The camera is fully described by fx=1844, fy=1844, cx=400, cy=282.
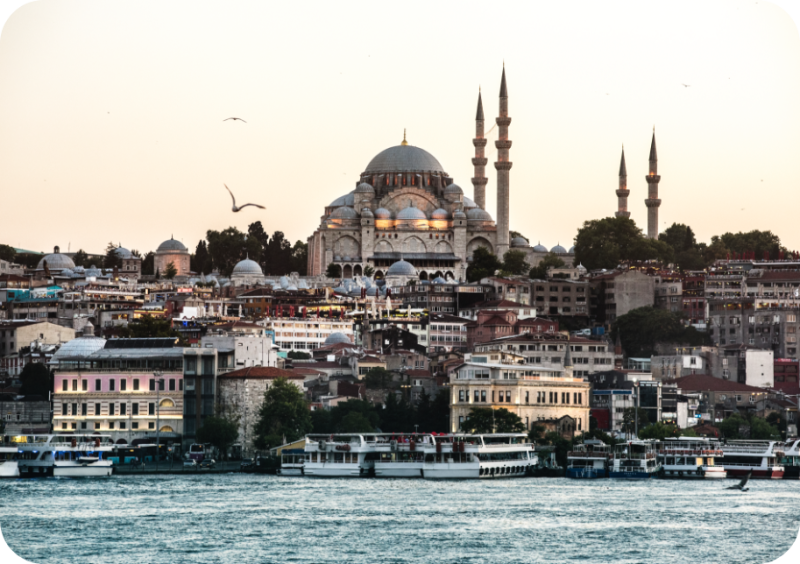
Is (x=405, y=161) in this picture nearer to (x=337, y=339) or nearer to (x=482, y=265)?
(x=482, y=265)

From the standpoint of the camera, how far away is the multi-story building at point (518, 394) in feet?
172

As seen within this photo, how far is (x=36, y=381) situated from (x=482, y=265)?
39688 mm

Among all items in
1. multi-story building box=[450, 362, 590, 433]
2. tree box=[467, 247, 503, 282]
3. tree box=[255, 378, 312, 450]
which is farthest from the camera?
tree box=[467, 247, 503, 282]

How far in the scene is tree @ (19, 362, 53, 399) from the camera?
58.3m

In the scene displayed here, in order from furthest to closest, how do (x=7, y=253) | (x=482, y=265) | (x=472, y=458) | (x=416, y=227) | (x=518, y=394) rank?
(x=7, y=253) → (x=416, y=227) → (x=482, y=265) → (x=518, y=394) → (x=472, y=458)

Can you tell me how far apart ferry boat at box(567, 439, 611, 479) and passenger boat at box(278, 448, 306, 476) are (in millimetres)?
6978

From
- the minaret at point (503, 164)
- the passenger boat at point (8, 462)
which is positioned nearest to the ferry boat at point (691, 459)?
the passenger boat at point (8, 462)

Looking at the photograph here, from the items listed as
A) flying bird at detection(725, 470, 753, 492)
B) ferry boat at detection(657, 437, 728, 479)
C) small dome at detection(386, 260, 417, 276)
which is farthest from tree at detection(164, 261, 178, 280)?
flying bird at detection(725, 470, 753, 492)

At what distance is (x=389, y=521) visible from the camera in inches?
1442

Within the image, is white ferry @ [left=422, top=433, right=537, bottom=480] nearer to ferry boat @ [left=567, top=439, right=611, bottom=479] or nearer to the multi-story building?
ferry boat @ [left=567, top=439, right=611, bottom=479]

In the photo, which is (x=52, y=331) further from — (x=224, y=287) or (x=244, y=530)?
(x=244, y=530)

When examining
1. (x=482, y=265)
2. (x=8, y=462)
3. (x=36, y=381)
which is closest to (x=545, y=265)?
(x=482, y=265)

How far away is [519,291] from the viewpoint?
82.2 meters

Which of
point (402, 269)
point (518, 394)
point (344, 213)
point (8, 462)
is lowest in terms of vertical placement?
point (8, 462)
